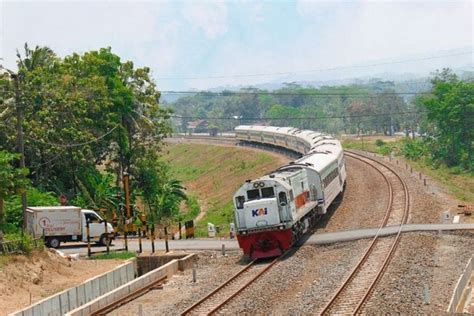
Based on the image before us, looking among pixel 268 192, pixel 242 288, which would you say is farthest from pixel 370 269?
pixel 268 192

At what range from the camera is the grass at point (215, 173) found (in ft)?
198

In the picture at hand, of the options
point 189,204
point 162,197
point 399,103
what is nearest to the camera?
point 162,197

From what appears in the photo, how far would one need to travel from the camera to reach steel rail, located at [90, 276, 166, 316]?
83.8ft

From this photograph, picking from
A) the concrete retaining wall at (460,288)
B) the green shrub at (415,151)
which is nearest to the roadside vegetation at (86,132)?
the concrete retaining wall at (460,288)

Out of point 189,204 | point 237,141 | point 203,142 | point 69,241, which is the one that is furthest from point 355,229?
point 203,142

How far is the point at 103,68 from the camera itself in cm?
5641

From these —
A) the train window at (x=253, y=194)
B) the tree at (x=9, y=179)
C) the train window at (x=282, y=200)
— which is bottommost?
the train window at (x=282, y=200)

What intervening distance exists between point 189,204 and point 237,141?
139 ft

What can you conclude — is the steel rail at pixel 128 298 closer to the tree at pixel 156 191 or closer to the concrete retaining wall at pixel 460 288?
the concrete retaining wall at pixel 460 288

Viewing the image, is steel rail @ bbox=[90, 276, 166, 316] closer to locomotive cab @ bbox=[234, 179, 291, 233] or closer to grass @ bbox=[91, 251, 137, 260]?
locomotive cab @ bbox=[234, 179, 291, 233]

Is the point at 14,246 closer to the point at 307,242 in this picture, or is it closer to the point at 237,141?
the point at 307,242

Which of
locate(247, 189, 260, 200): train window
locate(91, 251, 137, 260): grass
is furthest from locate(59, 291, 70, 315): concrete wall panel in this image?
locate(247, 189, 260, 200): train window

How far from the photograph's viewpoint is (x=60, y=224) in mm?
38406

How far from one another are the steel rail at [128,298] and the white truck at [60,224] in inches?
378
